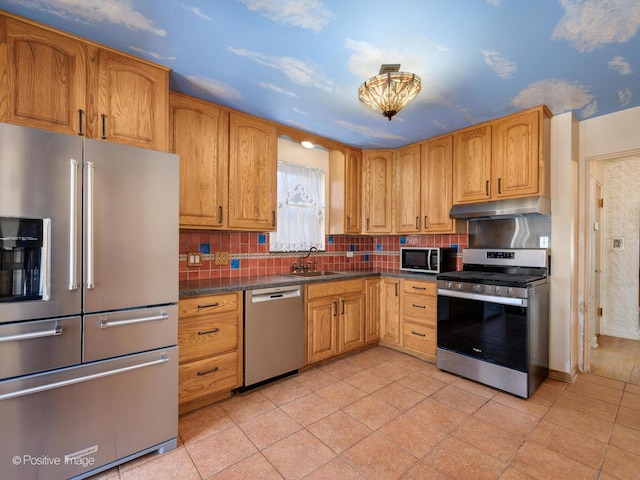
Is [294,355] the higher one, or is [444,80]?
[444,80]

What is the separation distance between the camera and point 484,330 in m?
2.63

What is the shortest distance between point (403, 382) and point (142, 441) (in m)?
2.02

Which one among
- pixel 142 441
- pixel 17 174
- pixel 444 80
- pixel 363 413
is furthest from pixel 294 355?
pixel 444 80

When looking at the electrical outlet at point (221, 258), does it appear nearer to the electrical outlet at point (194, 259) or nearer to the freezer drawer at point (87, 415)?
the electrical outlet at point (194, 259)

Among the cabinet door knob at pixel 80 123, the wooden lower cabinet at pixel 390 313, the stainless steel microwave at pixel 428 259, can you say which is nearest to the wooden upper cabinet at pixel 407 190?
the stainless steel microwave at pixel 428 259

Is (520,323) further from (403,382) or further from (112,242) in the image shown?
(112,242)

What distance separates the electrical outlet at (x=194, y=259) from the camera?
104 inches

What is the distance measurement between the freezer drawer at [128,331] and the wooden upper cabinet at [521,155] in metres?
2.94

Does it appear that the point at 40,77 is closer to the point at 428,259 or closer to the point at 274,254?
the point at 274,254

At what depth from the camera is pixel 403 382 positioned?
2.69m

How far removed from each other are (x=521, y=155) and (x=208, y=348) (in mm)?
3088

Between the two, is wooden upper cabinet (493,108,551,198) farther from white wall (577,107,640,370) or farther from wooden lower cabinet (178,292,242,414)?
wooden lower cabinet (178,292,242,414)

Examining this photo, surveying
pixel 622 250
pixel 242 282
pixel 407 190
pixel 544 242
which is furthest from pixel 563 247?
pixel 242 282

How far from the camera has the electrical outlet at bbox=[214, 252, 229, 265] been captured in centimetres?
282
